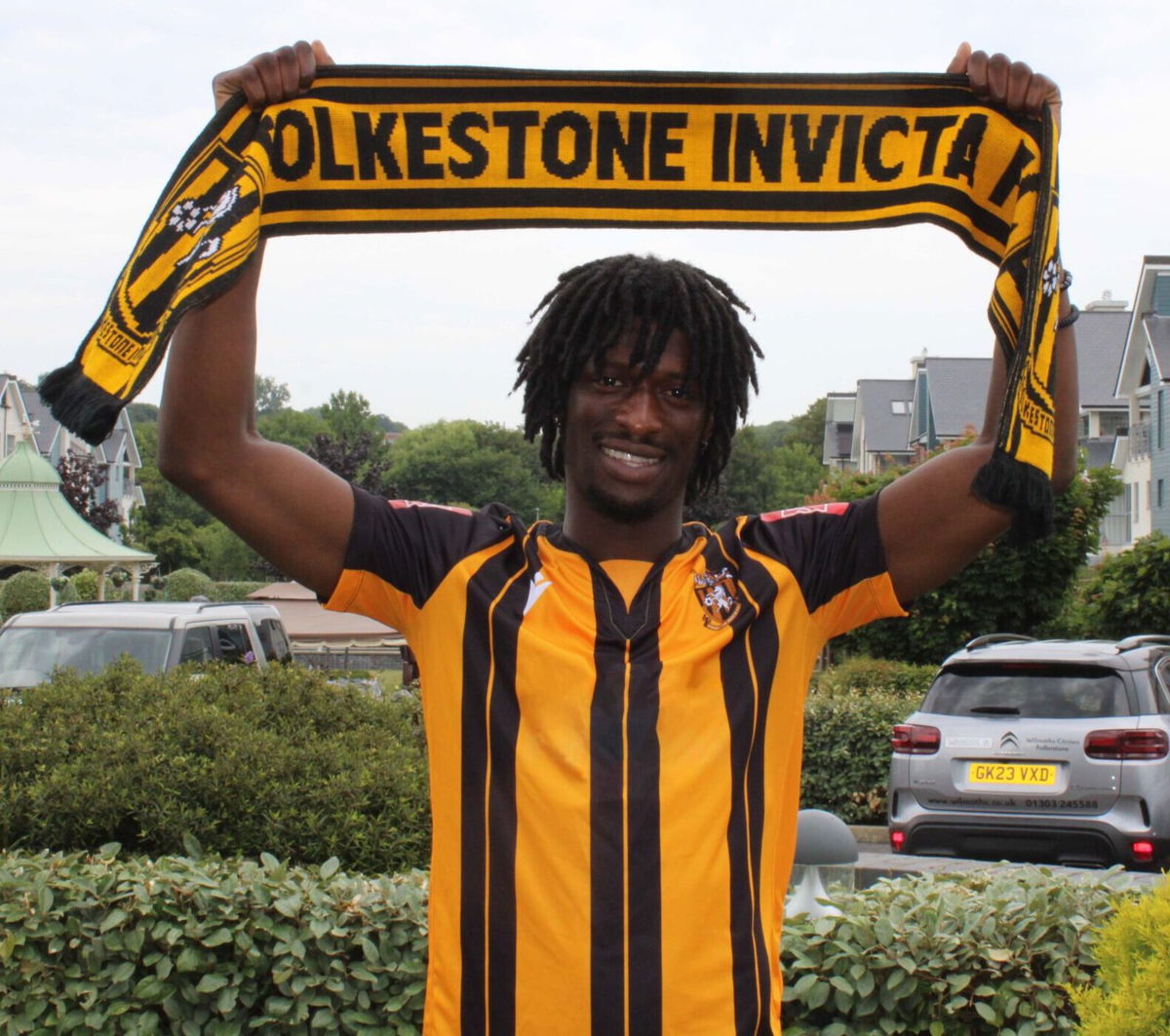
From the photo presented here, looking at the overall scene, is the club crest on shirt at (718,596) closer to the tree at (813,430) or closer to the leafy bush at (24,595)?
the leafy bush at (24,595)

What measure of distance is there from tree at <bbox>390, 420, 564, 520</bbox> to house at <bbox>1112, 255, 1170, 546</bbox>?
44155 mm

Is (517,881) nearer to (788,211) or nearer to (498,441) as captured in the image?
(788,211)

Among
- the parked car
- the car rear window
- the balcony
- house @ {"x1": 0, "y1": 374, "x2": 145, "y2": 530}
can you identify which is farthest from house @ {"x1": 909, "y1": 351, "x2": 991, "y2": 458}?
the car rear window

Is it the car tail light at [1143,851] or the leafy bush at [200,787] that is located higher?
the leafy bush at [200,787]

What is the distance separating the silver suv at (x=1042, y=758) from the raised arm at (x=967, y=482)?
6.67 metres

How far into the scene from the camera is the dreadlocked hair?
2.73 m

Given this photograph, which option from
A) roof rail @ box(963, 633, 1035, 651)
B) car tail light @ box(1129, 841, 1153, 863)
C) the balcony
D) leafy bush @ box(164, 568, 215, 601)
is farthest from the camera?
the balcony

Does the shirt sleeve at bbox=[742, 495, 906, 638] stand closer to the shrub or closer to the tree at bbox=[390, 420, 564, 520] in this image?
the shrub

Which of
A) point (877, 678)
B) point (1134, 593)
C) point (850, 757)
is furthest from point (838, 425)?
point (850, 757)

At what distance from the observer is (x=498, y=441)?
9431 cm

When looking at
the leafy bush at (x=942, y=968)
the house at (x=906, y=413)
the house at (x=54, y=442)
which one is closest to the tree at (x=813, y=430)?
the house at (x=906, y=413)

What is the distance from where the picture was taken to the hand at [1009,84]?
9.09ft

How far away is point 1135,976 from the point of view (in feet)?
10.7

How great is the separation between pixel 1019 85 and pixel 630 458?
1045 millimetres
